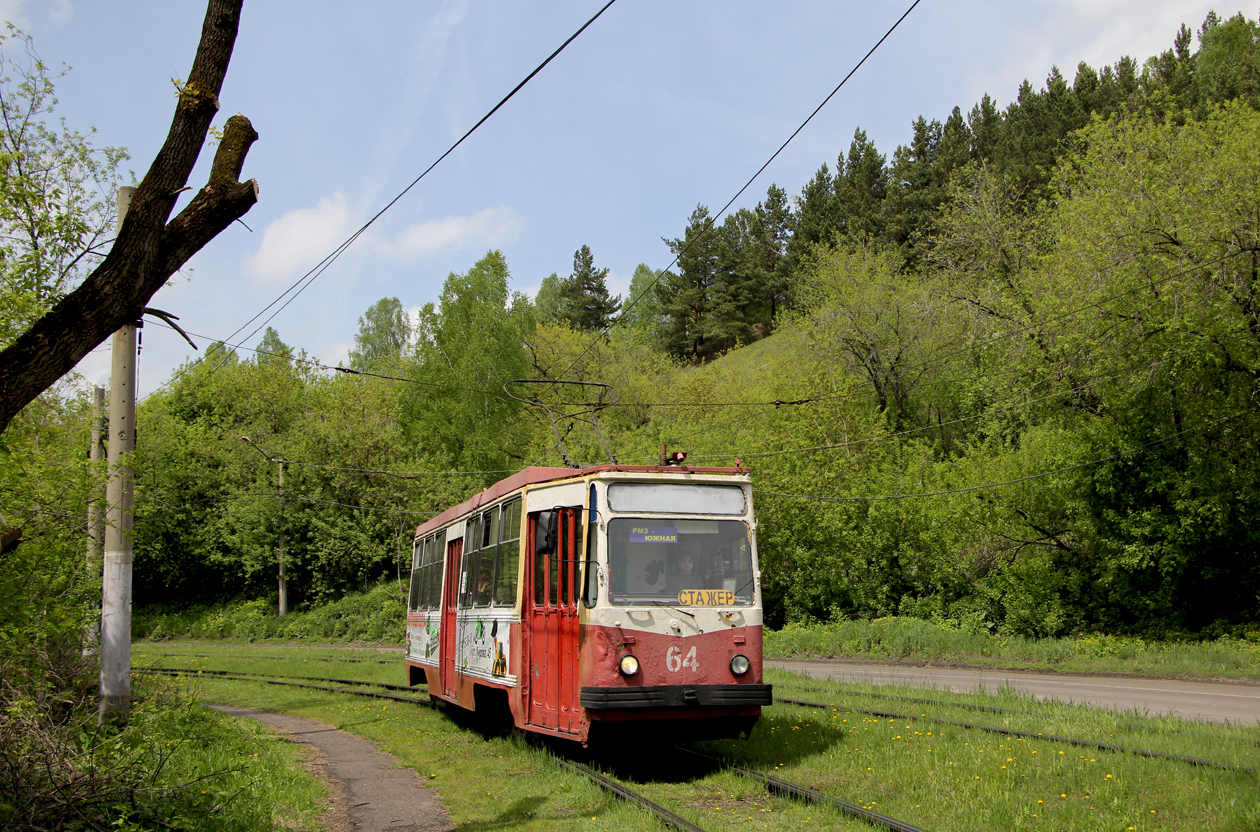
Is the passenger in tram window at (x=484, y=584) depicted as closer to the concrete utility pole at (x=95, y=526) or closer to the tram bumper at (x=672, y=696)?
the tram bumper at (x=672, y=696)

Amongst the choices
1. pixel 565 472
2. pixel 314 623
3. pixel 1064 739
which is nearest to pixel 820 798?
pixel 1064 739

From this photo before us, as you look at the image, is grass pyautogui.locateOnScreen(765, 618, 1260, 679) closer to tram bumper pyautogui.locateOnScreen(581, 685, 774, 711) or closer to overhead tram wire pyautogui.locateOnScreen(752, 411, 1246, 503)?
overhead tram wire pyautogui.locateOnScreen(752, 411, 1246, 503)

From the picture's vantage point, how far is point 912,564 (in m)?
29.0

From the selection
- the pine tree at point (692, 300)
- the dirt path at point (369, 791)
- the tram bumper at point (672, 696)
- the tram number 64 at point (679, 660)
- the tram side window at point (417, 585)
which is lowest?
the dirt path at point (369, 791)

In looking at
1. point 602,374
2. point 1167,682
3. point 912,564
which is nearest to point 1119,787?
point 1167,682

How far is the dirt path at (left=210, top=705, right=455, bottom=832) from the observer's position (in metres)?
8.03

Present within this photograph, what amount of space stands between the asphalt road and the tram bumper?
245 inches

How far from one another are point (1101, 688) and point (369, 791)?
44.7 feet

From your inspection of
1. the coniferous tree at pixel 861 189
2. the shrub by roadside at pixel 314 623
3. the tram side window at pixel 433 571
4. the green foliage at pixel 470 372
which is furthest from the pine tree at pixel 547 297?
the tram side window at pixel 433 571

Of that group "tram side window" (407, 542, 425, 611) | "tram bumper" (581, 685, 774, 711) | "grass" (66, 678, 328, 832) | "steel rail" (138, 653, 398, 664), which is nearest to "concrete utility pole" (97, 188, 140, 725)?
"grass" (66, 678, 328, 832)

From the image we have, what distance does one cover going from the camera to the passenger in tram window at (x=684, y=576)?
377 inches

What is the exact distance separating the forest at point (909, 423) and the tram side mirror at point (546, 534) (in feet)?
5.23

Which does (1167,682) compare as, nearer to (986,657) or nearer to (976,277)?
(986,657)

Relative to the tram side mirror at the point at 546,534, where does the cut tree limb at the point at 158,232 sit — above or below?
above
